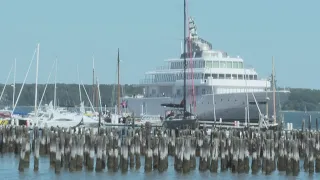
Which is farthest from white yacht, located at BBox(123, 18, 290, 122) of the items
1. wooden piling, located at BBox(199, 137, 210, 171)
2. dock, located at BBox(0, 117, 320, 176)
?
wooden piling, located at BBox(199, 137, 210, 171)

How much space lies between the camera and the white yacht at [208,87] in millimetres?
82812

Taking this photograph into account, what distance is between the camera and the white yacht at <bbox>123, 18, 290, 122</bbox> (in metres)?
82.8

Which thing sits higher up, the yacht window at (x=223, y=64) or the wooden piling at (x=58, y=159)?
the yacht window at (x=223, y=64)

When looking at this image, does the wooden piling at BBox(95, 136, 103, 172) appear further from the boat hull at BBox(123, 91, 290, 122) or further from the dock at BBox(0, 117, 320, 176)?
the boat hull at BBox(123, 91, 290, 122)

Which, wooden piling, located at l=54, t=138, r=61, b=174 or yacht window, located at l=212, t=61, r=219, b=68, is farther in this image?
yacht window, located at l=212, t=61, r=219, b=68

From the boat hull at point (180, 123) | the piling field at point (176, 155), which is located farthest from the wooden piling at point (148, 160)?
the boat hull at point (180, 123)

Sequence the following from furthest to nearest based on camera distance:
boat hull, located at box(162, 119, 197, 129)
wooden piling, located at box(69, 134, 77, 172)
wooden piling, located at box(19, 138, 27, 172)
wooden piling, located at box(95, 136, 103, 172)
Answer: boat hull, located at box(162, 119, 197, 129)
wooden piling, located at box(19, 138, 27, 172)
wooden piling, located at box(69, 134, 77, 172)
wooden piling, located at box(95, 136, 103, 172)

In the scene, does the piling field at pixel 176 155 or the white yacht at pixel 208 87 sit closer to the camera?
the piling field at pixel 176 155

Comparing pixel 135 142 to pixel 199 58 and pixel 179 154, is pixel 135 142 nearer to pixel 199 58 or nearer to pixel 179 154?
pixel 179 154

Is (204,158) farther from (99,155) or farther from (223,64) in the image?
(223,64)

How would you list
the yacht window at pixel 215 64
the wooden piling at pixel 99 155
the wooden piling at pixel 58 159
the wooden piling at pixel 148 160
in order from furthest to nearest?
the yacht window at pixel 215 64 → the wooden piling at pixel 58 159 → the wooden piling at pixel 148 160 → the wooden piling at pixel 99 155

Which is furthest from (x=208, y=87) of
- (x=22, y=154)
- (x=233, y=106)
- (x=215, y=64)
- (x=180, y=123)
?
(x=22, y=154)

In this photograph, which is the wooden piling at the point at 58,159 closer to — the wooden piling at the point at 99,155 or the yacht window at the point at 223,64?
the wooden piling at the point at 99,155

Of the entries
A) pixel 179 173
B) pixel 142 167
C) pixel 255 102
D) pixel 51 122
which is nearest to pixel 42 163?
pixel 142 167
